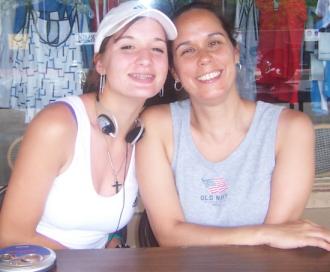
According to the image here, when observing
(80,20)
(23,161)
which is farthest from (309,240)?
(80,20)

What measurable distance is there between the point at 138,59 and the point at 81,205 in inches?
19.0

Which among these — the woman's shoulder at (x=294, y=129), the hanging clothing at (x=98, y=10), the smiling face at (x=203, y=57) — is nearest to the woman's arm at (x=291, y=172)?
the woman's shoulder at (x=294, y=129)

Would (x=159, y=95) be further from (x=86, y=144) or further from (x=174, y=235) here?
(x=174, y=235)

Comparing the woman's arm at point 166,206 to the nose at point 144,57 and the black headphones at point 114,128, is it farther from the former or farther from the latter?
the nose at point 144,57

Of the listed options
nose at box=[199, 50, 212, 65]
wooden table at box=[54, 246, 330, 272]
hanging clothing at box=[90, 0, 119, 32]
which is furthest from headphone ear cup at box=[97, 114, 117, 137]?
hanging clothing at box=[90, 0, 119, 32]

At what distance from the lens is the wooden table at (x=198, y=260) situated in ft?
4.23

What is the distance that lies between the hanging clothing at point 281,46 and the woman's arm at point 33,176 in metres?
2.64

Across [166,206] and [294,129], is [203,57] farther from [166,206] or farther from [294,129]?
[166,206]

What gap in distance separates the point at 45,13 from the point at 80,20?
24 centimetres

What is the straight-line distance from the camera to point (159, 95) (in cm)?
208

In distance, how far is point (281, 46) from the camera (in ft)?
13.3

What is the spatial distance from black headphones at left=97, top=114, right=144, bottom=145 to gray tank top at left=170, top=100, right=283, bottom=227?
15 centimetres

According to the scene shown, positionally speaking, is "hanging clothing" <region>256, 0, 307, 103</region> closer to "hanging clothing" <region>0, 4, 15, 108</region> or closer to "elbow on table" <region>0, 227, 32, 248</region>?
"hanging clothing" <region>0, 4, 15, 108</region>

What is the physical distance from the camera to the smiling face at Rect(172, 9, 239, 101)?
1816mm
